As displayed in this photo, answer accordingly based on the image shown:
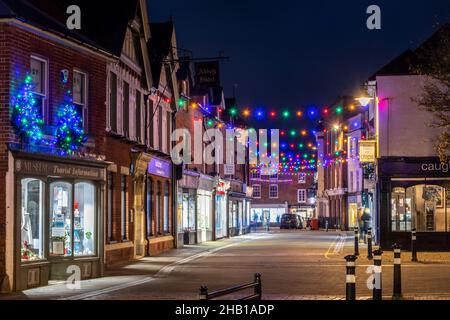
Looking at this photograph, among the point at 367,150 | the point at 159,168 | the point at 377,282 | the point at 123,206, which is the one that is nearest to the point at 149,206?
the point at 159,168

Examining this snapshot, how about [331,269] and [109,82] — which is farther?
[109,82]

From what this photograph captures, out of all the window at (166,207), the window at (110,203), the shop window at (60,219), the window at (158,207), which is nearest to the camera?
the shop window at (60,219)

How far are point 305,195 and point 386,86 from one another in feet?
224

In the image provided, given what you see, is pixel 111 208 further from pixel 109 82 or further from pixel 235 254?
pixel 235 254

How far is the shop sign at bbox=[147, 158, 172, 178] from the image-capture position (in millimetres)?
33906

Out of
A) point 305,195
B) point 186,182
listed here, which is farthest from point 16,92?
point 305,195

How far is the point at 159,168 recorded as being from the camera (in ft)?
117

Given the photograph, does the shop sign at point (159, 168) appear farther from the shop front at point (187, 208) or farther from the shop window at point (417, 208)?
the shop window at point (417, 208)

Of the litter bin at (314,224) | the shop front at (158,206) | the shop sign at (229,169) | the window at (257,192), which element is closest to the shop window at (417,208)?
the shop front at (158,206)

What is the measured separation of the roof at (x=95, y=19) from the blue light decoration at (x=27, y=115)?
7.89 feet

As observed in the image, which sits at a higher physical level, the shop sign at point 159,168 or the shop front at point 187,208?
the shop sign at point 159,168

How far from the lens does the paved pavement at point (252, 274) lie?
18.0 meters

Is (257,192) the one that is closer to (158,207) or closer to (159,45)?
(159,45)

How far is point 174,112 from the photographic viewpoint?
3919cm
